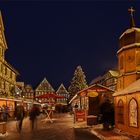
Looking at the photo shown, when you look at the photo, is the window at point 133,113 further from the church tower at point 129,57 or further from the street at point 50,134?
the church tower at point 129,57

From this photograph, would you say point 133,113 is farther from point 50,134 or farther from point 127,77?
point 50,134

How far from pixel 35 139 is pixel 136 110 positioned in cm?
590

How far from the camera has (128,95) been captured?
852 inches

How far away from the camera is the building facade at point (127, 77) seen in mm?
21481

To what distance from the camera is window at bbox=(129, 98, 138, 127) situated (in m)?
20.1

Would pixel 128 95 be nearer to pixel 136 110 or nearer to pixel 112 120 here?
pixel 136 110

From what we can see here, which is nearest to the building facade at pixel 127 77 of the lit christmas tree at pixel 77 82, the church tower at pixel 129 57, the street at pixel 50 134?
the church tower at pixel 129 57

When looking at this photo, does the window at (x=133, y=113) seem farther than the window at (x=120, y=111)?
No

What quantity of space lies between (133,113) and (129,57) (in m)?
5.30

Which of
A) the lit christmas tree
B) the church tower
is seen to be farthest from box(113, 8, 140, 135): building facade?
the lit christmas tree

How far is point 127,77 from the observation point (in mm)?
24547

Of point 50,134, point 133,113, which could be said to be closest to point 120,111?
point 133,113

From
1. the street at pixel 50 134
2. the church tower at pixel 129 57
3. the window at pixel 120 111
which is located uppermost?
the church tower at pixel 129 57

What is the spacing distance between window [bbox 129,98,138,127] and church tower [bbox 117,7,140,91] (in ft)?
10.6
